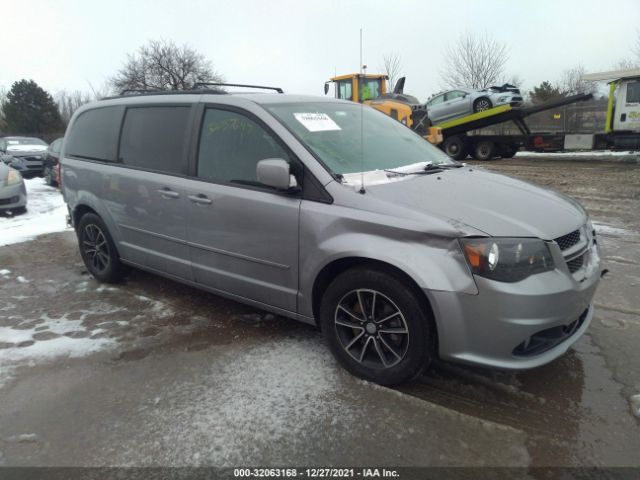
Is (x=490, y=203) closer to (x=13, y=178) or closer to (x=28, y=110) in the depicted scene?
(x=13, y=178)

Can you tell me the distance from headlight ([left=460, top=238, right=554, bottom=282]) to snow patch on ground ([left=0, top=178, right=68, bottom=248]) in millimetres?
6776

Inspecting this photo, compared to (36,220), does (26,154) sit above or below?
above

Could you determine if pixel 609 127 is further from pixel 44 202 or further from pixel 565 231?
pixel 44 202

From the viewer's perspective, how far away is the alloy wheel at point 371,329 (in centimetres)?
276

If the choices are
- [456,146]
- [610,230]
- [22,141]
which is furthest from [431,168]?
[22,141]

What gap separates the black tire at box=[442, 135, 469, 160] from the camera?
17688 millimetres

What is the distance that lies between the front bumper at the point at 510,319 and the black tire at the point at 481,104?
16.3m

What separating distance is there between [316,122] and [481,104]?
15774 millimetres

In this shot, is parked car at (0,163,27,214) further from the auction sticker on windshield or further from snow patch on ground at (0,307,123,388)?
the auction sticker on windshield

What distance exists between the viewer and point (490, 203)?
111 inches

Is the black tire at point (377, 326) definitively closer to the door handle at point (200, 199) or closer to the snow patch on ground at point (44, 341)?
the door handle at point (200, 199)

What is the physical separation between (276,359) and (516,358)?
156 cm

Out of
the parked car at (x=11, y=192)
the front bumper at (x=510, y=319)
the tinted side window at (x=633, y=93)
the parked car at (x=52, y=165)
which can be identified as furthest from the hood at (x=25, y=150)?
the tinted side window at (x=633, y=93)

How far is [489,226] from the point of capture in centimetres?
252
